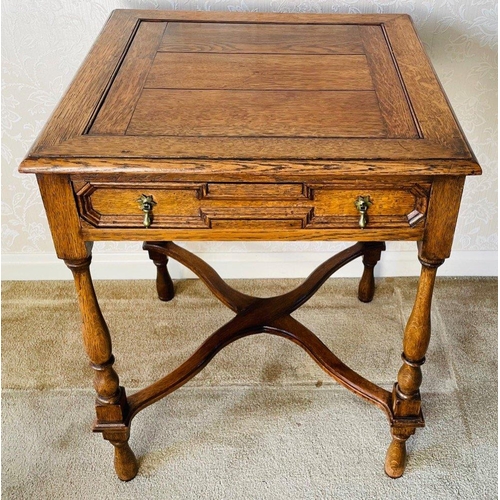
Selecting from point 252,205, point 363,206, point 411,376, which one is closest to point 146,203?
point 252,205

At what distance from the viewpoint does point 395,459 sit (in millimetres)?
1027

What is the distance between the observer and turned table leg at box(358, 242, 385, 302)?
123 cm

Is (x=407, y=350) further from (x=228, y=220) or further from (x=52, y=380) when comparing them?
(x=52, y=380)

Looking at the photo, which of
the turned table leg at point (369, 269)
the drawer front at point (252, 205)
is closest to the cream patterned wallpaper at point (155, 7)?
the turned table leg at point (369, 269)

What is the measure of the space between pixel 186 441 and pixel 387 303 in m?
0.54

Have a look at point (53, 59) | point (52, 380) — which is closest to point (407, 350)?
point (52, 380)

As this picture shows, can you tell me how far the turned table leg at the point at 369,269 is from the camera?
4.02 feet

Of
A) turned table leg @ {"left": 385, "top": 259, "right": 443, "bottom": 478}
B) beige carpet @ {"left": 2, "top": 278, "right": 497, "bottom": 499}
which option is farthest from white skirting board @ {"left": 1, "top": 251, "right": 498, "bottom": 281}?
turned table leg @ {"left": 385, "top": 259, "right": 443, "bottom": 478}

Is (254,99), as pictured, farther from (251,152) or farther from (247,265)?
(247,265)

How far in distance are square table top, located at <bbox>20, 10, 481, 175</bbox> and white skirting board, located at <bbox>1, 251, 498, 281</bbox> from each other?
1.74 ft

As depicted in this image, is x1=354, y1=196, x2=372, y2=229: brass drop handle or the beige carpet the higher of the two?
x1=354, y1=196, x2=372, y2=229: brass drop handle

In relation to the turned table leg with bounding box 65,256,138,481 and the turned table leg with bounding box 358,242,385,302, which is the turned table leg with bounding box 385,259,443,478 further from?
the turned table leg with bounding box 65,256,138,481

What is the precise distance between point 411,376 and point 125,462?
0.48 m

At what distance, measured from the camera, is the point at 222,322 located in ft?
4.35
